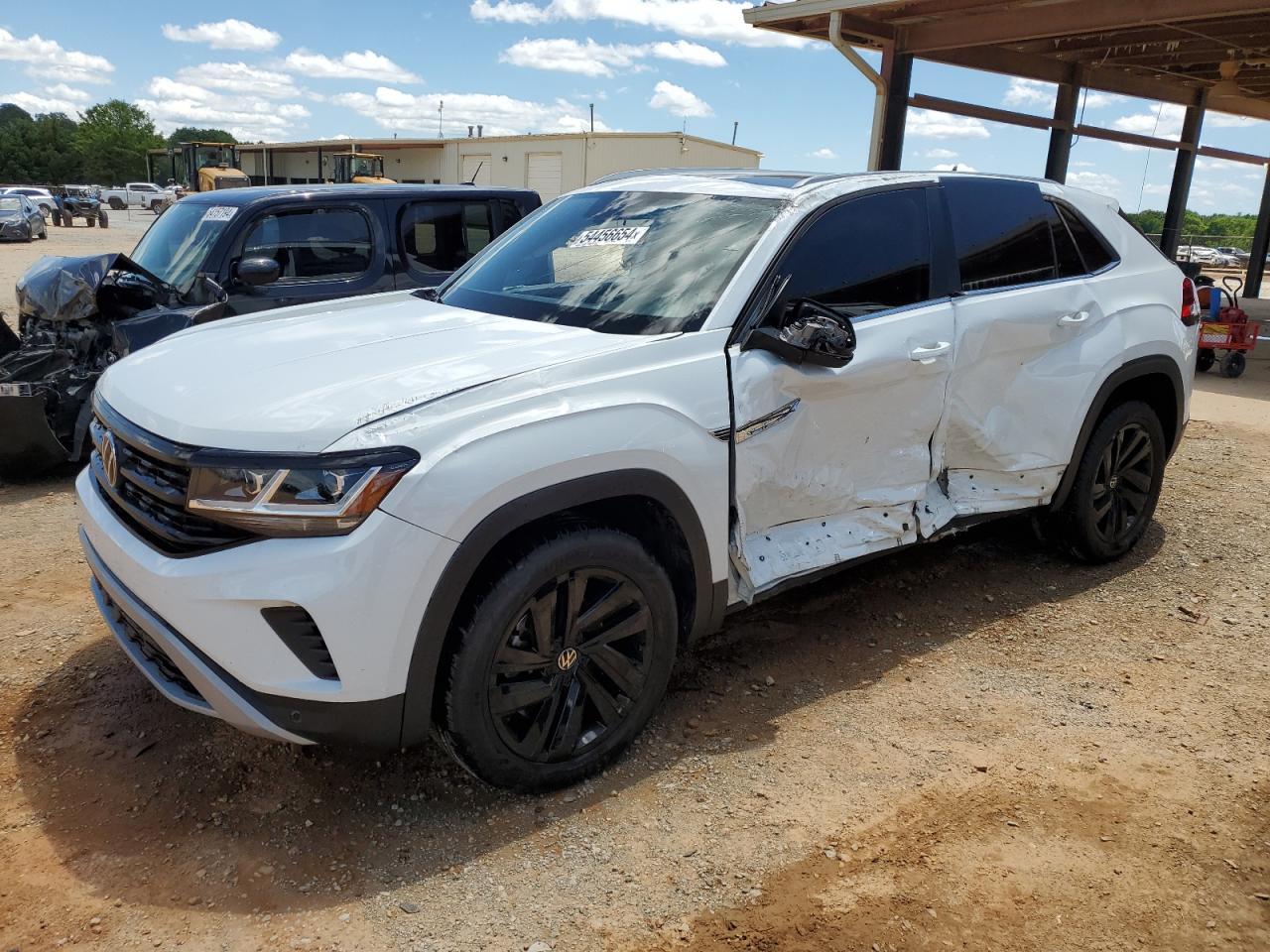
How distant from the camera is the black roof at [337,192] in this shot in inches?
252

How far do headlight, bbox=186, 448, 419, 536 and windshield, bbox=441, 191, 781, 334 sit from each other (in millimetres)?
1054

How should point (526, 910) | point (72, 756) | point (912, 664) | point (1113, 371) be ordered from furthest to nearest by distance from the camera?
1. point (1113, 371)
2. point (912, 664)
3. point (72, 756)
4. point (526, 910)

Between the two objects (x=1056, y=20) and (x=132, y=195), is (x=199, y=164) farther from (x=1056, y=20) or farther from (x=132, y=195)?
(x=1056, y=20)

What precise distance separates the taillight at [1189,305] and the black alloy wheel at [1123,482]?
0.63 m

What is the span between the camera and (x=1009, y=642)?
418 cm

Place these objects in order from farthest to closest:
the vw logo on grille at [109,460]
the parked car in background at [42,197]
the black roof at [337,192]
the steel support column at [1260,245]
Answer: the parked car in background at [42,197]
the steel support column at [1260,245]
the black roof at [337,192]
the vw logo on grille at [109,460]

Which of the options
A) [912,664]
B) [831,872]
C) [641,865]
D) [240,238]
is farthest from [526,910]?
[240,238]

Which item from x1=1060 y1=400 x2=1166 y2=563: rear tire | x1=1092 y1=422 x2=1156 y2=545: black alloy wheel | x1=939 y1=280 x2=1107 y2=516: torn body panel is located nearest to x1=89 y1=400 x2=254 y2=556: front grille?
x1=939 y1=280 x2=1107 y2=516: torn body panel

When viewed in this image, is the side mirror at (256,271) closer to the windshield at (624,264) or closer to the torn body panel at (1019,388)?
the windshield at (624,264)

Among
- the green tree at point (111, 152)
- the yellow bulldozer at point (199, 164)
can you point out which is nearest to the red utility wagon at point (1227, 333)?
the yellow bulldozer at point (199, 164)

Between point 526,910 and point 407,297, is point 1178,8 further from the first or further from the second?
point 526,910

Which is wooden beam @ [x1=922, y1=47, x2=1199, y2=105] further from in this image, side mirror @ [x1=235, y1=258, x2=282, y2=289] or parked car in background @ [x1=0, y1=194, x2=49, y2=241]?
parked car in background @ [x1=0, y1=194, x2=49, y2=241]

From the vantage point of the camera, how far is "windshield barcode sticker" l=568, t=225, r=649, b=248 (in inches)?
144

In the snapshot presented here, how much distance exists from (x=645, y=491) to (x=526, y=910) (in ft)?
3.85
